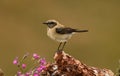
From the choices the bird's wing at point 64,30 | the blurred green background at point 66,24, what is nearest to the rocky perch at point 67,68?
the bird's wing at point 64,30

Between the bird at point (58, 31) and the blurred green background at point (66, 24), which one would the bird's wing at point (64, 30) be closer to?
the bird at point (58, 31)

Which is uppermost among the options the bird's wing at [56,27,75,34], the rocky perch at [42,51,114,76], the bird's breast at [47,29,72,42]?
the bird's wing at [56,27,75,34]

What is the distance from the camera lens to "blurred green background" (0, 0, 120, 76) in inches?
1223

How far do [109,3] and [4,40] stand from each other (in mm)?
8507

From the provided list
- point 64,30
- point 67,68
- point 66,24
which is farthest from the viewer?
point 66,24

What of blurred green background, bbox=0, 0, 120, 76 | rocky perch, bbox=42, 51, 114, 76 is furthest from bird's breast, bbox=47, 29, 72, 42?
blurred green background, bbox=0, 0, 120, 76

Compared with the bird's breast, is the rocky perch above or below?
below

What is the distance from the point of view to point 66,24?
36.0 meters

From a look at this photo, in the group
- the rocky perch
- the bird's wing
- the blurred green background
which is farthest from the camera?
the blurred green background

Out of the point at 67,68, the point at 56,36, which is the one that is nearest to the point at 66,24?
the point at 56,36

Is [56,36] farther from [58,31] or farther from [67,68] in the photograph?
[67,68]

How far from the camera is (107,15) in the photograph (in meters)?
38.5

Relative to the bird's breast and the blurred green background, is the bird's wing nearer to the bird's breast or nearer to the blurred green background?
the bird's breast

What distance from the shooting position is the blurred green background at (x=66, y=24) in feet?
102
